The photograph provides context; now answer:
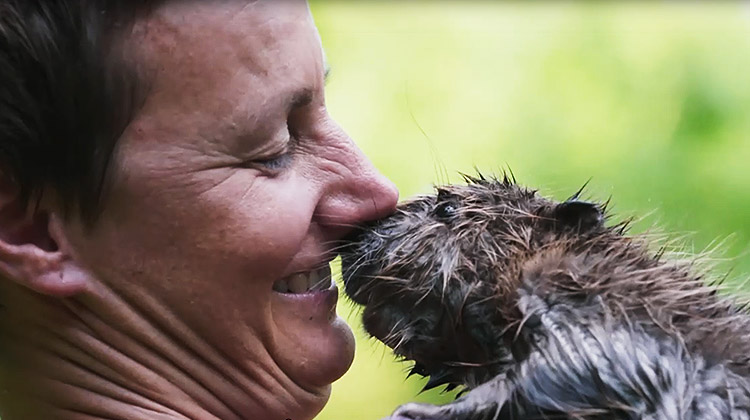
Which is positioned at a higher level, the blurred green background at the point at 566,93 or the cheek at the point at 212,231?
the cheek at the point at 212,231

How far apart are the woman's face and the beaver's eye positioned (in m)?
0.16

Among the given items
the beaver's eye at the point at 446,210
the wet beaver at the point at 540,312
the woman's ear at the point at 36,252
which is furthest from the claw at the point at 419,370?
the woman's ear at the point at 36,252

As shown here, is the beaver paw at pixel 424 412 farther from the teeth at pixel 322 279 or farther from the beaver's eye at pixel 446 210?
the beaver's eye at pixel 446 210

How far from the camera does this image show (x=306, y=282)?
1.41 m

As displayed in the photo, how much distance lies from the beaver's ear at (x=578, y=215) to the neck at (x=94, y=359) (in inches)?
19.3

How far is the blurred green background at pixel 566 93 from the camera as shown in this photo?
108 inches

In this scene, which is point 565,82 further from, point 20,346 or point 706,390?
point 20,346

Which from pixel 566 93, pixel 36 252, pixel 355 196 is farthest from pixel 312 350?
pixel 566 93

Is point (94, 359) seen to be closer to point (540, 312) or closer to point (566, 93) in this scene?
point (540, 312)

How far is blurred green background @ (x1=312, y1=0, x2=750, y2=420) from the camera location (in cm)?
276

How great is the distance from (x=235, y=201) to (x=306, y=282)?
0.17 meters

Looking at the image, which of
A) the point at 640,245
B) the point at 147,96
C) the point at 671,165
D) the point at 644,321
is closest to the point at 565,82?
the point at 671,165

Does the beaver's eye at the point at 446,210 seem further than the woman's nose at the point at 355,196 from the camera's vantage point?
Yes

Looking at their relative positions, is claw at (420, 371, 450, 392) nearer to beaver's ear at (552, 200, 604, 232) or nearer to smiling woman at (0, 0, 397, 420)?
smiling woman at (0, 0, 397, 420)
